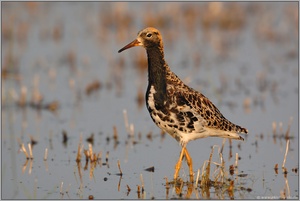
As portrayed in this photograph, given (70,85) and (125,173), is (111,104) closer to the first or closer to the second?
(70,85)

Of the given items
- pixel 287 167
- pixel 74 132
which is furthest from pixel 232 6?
pixel 287 167

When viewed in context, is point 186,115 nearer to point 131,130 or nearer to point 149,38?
point 149,38

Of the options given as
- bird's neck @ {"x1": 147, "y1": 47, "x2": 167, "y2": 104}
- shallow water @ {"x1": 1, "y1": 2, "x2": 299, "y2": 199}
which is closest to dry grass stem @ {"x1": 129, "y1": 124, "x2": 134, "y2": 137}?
shallow water @ {"x1": 1, "y1": 2, "x2": 299, "y2": 199}

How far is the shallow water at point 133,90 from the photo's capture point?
9.02 m

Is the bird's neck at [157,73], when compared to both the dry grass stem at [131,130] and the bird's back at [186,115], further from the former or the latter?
the dry grass stem at [131,130]

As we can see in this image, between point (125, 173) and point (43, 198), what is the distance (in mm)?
1432

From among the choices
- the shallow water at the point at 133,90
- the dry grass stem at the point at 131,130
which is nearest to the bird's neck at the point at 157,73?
the shallow water at the point at 133,90

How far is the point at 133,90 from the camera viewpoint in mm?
14383

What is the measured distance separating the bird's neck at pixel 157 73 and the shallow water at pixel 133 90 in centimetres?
120

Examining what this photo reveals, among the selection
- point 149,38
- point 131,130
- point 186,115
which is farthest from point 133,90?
Result: point 186,115

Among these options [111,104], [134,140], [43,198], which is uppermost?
[111,104]

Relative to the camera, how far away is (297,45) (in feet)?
59.7

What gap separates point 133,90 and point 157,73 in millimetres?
5684

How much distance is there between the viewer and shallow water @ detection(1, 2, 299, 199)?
29.6 feet
